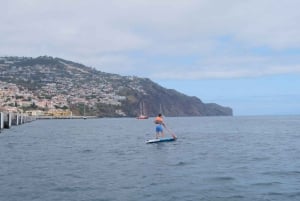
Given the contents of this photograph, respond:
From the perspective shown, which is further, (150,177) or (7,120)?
(7,120)

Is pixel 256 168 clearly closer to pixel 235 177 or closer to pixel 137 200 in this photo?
pixel 235 177

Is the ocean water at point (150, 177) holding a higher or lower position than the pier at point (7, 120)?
lower

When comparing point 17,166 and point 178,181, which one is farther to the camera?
point 17,166

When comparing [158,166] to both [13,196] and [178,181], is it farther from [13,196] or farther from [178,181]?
[13,196]

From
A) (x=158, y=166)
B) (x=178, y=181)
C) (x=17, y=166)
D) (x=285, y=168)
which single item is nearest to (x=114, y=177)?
(x=178, y=181)

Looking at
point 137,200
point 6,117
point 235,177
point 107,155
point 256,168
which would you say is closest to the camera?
point 137,200

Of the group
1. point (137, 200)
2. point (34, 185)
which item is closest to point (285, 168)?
point (137, 200)

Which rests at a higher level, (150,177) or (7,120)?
(7,120)

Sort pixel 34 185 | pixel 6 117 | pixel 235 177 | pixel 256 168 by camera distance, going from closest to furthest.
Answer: pixel 34 185 < pixel 235 177 < pixel 256 168 < pixel 6 117

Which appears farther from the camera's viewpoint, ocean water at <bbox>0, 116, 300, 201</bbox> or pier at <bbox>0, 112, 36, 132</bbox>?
pier at <bbox>0, 112, 36, 132</bbox>

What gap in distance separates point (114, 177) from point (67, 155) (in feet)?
37.8

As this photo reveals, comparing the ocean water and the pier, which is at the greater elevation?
the pier

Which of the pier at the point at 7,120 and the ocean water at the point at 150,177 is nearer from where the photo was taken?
the ocean water at the point at 150,177

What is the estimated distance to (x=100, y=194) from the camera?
1789cm
